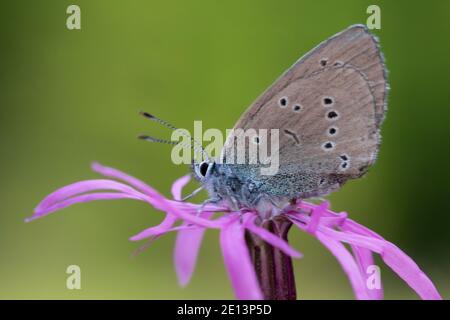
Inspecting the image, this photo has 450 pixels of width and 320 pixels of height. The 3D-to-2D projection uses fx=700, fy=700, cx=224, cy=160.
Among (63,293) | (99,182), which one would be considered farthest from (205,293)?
(99,182)

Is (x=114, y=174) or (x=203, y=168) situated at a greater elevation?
(x=203, y=168)

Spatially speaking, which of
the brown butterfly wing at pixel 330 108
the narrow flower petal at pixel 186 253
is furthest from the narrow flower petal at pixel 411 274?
the narrow flower petal at pixel 186 253

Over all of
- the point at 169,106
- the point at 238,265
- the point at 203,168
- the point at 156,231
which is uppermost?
the point at 169,106

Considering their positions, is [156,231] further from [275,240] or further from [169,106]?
[169,106]

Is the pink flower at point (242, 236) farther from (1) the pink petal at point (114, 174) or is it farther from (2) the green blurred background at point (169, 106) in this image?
(2) the green blurred background at point (169, 106)

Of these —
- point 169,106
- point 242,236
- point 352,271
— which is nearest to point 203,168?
point 242,236
